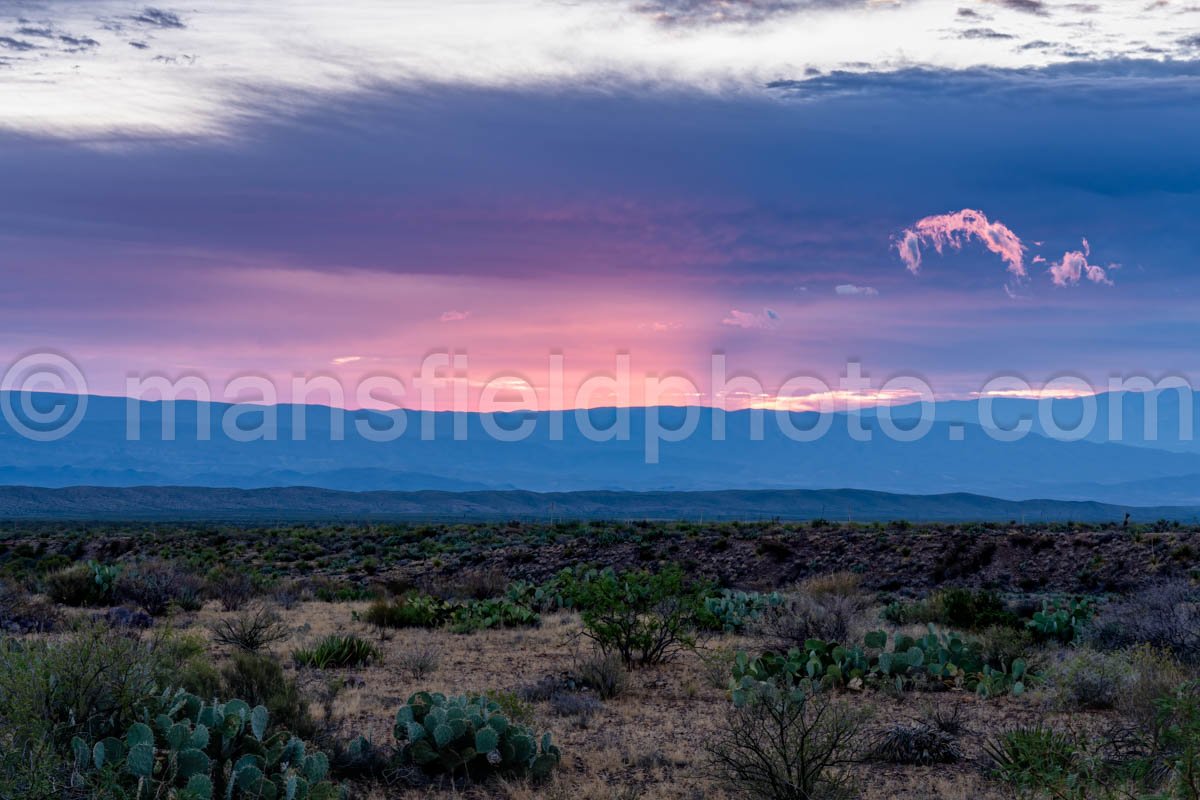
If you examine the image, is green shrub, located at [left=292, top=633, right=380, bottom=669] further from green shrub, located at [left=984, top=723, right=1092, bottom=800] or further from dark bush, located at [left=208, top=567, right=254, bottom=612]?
green shrub, located at [left=984, top=723, right=1092, bottom=800]

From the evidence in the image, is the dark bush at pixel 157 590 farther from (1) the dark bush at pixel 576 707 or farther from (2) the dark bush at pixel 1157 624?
(2) the dark bush at pixel 1157 624

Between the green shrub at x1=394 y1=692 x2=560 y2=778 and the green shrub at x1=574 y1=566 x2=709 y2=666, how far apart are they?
5.80 meters

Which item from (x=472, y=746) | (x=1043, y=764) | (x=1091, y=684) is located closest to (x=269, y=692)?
(x=472, y=746)

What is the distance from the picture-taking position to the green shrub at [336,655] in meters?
15.5

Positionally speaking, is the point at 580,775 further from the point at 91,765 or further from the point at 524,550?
the point at 524,550

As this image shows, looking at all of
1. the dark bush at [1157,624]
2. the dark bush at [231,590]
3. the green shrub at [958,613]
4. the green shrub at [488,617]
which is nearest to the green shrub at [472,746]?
the dark bush at [1157,624]

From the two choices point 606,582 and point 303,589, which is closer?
point 606,582

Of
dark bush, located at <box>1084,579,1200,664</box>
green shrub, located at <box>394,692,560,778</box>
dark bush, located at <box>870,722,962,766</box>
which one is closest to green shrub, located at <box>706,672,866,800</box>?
dark bush, located at <box>870,722,962,766</box>

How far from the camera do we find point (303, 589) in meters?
30.4

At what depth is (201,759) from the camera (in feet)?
23.6

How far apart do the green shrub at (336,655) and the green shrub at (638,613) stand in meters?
3.53

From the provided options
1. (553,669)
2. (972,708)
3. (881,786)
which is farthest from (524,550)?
(881,786)

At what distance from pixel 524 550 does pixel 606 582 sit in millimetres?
27600

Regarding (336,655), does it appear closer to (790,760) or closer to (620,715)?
(620,715)
